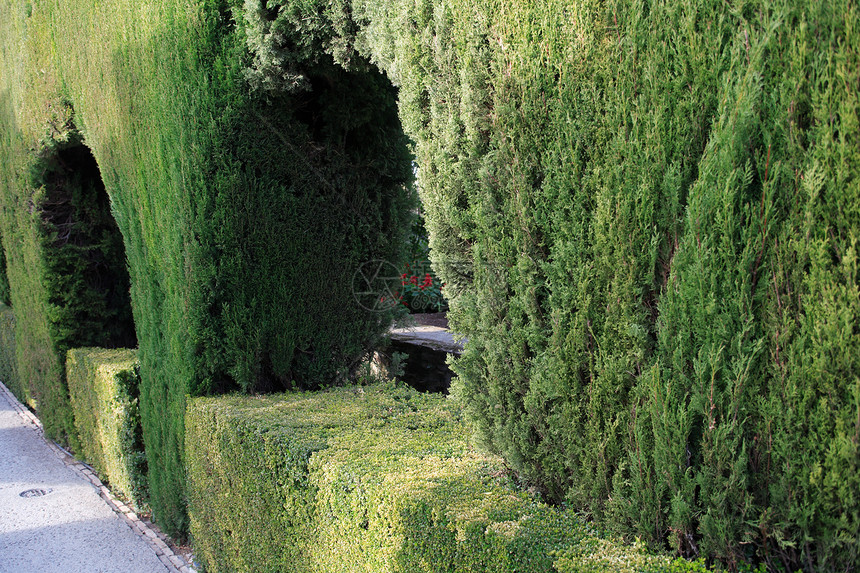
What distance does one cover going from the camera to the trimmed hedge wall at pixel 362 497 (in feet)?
6.77

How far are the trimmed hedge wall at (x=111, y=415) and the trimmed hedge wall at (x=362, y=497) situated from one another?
143 centimetres

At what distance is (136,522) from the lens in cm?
564

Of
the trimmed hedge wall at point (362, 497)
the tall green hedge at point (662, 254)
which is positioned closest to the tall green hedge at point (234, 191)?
the trimmed hedge wall at point (362, 497)

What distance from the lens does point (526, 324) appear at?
238 centimetres

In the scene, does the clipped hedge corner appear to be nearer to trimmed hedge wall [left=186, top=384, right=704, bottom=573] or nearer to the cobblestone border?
the cobblestone border

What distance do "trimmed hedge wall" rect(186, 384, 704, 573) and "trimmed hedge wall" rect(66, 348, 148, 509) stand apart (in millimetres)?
1434

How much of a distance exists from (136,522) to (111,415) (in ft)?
3.48

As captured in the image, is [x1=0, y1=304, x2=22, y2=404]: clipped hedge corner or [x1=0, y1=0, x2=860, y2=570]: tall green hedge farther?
[x1=0, y1=304, x2=22, y2=404]: clipped hedge corner

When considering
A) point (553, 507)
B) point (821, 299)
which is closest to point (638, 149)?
point (821, 299)

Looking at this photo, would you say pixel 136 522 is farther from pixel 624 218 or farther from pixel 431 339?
pixel 624 218

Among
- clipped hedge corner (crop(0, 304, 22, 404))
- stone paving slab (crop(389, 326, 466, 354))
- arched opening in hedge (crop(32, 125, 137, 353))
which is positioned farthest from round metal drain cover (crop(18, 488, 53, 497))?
stone paving slab (crop(389, 326, 466, 354))

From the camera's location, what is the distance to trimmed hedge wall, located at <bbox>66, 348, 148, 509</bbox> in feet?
18.6

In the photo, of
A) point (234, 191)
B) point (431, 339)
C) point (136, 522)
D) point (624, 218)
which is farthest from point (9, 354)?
point (624, 218)

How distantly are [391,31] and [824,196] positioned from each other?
2.07 metres
